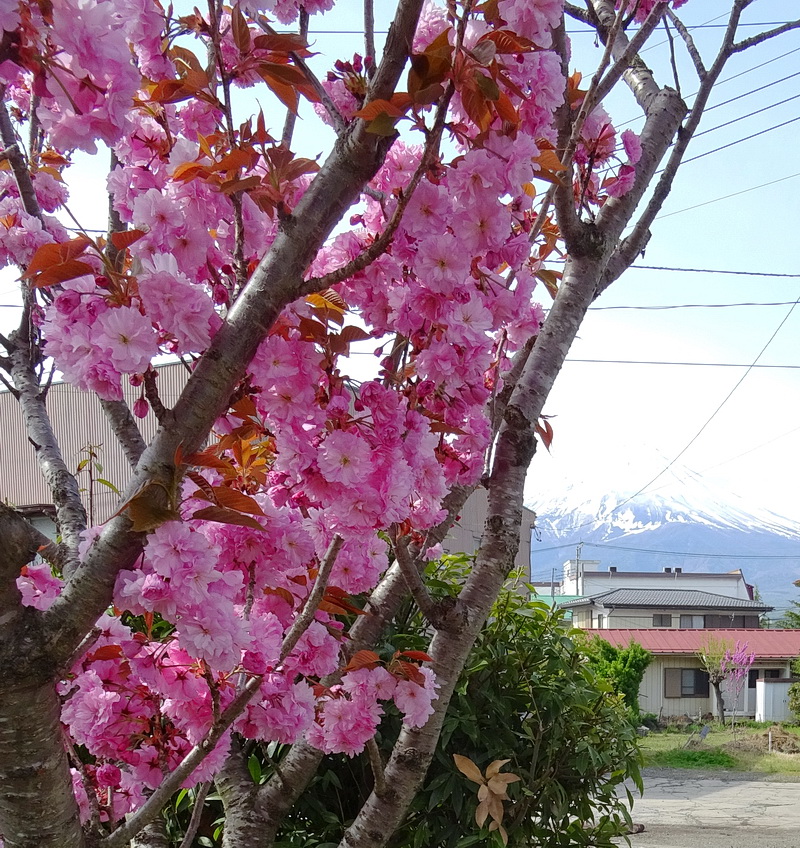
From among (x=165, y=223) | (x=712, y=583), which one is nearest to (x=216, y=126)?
(x=165, y=223)

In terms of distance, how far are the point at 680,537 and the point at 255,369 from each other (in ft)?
596

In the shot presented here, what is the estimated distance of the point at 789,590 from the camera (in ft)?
499

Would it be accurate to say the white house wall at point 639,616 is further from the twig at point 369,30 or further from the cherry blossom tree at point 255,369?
the twig at point 369,30

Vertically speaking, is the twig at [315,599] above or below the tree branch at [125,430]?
below

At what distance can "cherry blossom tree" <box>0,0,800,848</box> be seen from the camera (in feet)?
2.45

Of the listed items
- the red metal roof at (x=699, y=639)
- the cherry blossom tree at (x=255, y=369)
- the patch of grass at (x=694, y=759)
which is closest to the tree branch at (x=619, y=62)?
the cherry blossom tree at (x=255, y=369)

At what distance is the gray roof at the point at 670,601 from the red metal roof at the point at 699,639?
131 inches

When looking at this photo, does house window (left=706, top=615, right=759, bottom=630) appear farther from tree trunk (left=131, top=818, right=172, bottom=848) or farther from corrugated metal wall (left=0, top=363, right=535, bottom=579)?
tree trunk (left=131, top=818, right=172, bottom=848)

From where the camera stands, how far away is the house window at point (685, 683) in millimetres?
22844

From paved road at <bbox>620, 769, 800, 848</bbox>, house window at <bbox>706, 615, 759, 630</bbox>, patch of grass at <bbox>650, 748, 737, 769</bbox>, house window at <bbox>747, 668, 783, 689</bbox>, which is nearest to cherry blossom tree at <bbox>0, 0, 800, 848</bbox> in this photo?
paved road at <bbox>620, 769, 800, 848</bbox>

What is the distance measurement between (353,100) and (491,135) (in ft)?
0.79

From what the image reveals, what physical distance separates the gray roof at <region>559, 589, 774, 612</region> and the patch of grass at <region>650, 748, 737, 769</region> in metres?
11.2

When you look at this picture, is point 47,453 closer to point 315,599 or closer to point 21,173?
point 21,173

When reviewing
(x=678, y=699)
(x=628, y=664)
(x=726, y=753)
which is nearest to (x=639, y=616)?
(x=678, y=699)
